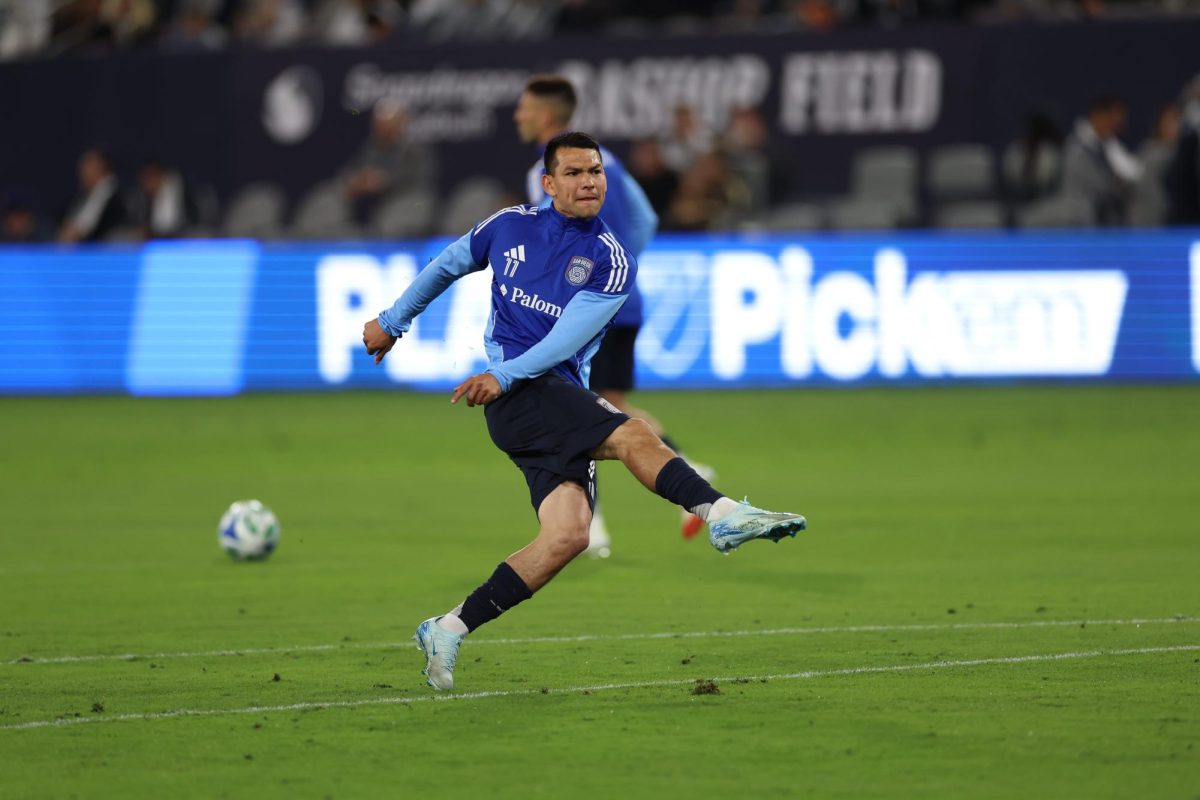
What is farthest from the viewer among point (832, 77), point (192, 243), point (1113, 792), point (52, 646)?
point (832, 77)

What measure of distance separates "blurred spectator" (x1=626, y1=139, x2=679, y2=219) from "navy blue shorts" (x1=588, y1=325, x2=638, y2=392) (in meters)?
10.1

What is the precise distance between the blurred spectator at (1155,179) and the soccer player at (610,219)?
10466mm

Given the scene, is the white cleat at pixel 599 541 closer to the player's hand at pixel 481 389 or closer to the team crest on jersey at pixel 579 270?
the team crest on jersey at pixel 579 270

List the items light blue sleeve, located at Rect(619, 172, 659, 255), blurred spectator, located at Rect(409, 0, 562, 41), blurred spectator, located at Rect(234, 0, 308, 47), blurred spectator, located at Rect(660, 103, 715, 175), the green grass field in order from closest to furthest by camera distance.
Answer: the green grass field < light blue sleeve, located at Rect(619, 172, 659, 255) < blurred spectator, located at Rect(660, 103, 715, 175) < blurred spectator, located at Rect(409, 0, 562, 41) < blurred spectator, located at Rect(234, 0, 308, 47)

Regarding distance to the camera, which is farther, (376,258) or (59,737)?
(376,258)

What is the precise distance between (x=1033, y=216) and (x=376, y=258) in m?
6.78

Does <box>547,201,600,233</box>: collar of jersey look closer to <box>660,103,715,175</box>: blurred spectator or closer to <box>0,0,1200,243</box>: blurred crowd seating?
<box>0,0,1200,243</box>: blurred crowd seating

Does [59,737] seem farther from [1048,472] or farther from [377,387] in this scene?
[377,387]

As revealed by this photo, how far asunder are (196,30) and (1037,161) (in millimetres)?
11679

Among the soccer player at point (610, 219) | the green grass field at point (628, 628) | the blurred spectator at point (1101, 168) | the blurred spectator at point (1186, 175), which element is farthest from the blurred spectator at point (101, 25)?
the soccer player at point (610, 219)

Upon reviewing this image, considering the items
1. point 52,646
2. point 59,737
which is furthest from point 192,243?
point 59,737

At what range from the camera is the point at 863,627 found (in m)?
8.45

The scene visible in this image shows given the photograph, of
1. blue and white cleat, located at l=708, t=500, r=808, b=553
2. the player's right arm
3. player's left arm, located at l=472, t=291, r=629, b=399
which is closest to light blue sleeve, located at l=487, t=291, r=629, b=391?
player's left arm, located at l=472, t=291, r=629, b=399

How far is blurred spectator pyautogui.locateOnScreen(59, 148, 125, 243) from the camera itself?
2319 cm
